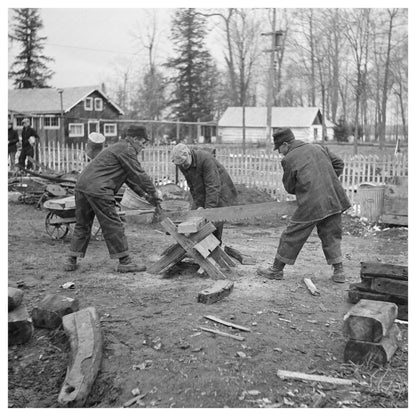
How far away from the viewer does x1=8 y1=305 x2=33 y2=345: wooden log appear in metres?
4.30

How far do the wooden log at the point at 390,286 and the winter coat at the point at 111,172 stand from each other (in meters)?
2.77

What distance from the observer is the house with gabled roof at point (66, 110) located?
33.7 meters

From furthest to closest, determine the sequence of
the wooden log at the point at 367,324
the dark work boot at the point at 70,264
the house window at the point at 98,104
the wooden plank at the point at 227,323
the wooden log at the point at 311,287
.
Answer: the house window at the point at 98,104
the dark work boot at the point at 70,264
the wooden log at the point at 311,287
the wooden plank at the point at 227,323
the wooden log at the point at 367,324

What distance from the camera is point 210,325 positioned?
15.0 feet

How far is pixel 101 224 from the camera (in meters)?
6.34

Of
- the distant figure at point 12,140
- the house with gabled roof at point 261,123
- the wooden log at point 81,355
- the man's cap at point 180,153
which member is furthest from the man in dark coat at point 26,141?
the house with gabled roof at point 261,123

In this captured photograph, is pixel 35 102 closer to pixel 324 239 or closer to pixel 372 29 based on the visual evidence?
pixel 372 29

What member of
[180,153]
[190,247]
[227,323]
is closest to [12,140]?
[180,153]

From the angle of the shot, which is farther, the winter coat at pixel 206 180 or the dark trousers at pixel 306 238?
the winter coat at pixel 206 180

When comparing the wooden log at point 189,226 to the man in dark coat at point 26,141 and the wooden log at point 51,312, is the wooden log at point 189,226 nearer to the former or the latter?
the wooden log at point 51,312

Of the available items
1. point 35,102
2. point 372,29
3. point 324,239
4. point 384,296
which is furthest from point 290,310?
point 35,102

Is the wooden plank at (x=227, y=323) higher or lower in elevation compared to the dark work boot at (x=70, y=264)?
lower

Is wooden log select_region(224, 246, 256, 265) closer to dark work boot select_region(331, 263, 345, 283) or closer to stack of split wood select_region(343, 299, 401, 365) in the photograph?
dark work boot select_region(331, 263, 345, 283)
